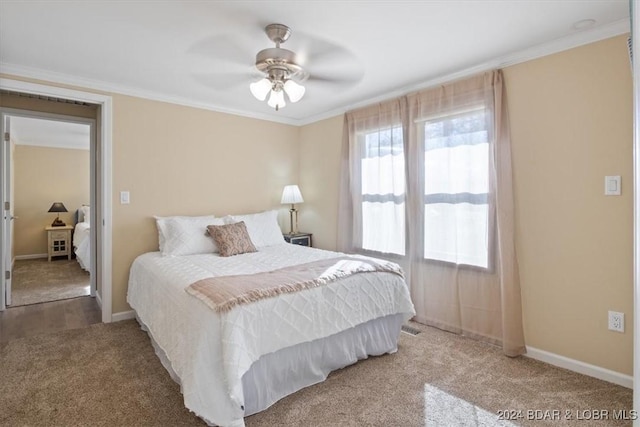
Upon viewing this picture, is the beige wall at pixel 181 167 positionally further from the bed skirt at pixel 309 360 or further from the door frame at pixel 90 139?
the bed skirt at pixel 309 360

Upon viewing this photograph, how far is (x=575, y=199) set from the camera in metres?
2.37

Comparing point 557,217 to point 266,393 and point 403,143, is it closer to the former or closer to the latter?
point 403,143

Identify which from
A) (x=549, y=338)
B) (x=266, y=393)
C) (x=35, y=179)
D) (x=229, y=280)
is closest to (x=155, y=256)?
(x=229, y=280)

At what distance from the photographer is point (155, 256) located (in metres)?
3.21

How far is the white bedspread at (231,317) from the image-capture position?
1.72 meters

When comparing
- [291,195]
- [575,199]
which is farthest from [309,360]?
[291,195]

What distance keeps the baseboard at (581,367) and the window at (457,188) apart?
2.39 ft

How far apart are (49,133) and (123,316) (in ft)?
13.3

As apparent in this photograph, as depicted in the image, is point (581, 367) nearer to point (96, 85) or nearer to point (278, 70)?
point (278, 70)

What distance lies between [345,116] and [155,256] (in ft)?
8.40

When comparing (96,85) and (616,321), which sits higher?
(96,85)

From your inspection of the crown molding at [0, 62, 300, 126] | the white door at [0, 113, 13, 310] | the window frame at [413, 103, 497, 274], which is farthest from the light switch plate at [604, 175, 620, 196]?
the white door at [0, 113, 13, 310]

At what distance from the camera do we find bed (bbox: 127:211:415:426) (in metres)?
1.73

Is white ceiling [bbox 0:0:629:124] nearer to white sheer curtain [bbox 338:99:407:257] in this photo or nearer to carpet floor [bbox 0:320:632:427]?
white sheer curtain [bbox 338:99:407:257]
